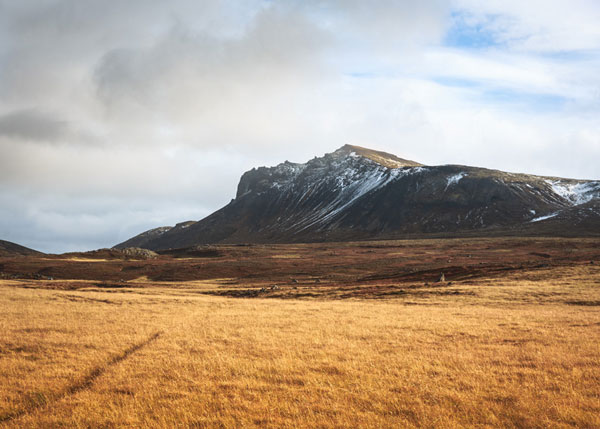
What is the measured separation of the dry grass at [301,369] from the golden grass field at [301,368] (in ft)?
0.19

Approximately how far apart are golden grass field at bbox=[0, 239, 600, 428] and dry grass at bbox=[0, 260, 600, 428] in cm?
6

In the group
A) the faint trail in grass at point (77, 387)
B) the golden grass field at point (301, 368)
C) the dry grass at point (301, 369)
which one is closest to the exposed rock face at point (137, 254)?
the golden grass field at point (301, 368)

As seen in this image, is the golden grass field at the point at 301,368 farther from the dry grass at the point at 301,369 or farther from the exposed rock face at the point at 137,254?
the exposed rock face at the point at 137,254

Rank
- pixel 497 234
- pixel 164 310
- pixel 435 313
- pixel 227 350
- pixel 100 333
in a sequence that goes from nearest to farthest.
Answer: pixel 227 350 < pixel 100 333 < pixel 435 313 < pixel 164 310 < pixel 497 234

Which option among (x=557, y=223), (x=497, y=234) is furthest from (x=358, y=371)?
(x=557, y=223)

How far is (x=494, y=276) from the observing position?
5403cm

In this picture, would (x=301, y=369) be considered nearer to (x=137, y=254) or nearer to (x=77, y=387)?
(x=77, y=387)

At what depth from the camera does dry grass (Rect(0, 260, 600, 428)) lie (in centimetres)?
1150

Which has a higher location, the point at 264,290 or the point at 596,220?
the point at 596,220

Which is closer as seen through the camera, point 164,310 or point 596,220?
point 164,310

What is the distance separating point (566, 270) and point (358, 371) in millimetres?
47364

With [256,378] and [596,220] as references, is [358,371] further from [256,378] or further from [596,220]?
[596,220]

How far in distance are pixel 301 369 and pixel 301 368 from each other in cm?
13

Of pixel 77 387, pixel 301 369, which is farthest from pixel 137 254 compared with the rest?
pixel 301 369
